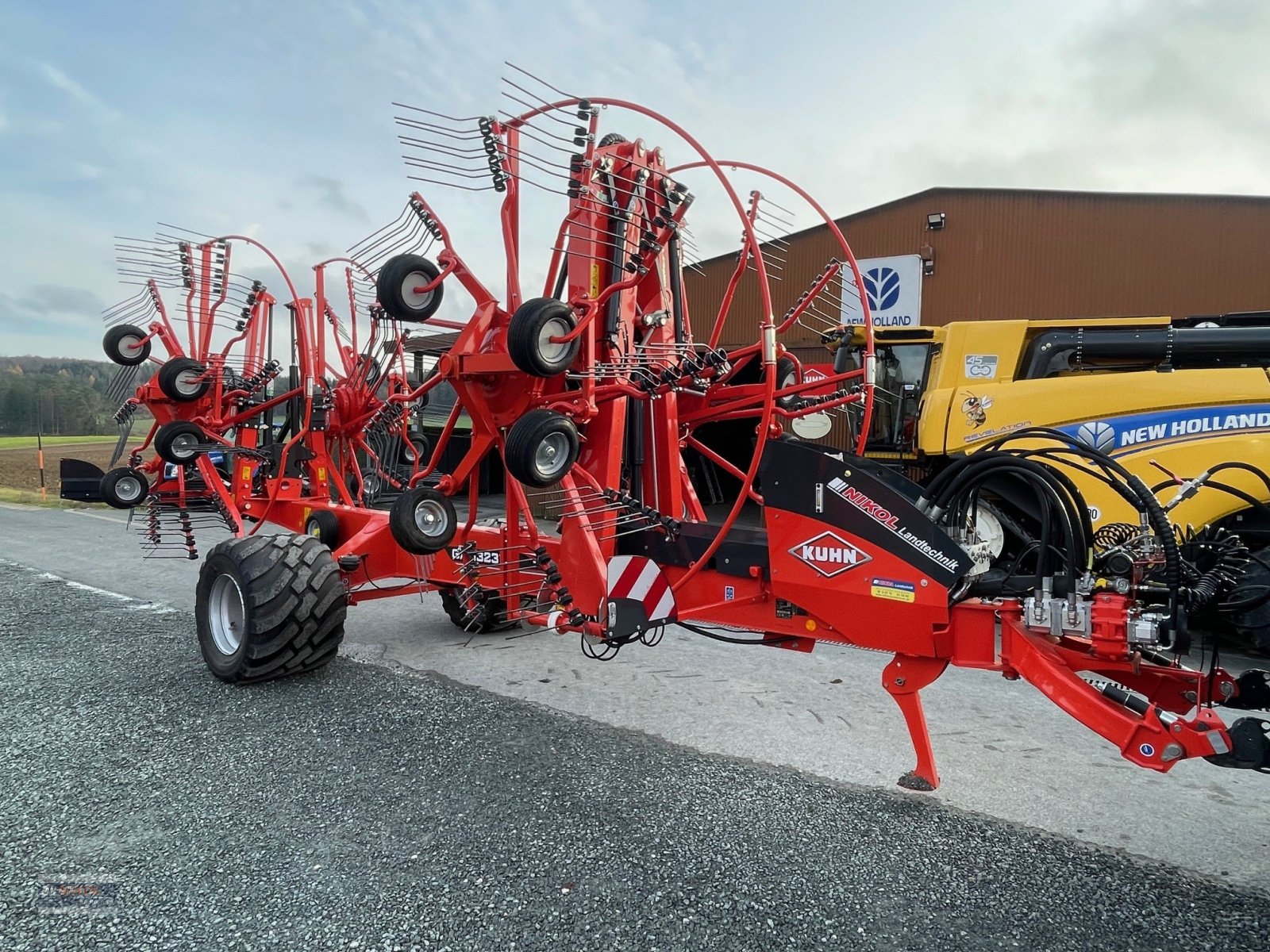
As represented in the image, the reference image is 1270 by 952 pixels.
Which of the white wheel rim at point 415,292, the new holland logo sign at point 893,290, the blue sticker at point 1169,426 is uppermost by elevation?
the new holland logo sign at point 893,290

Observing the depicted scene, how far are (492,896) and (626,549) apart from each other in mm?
1675

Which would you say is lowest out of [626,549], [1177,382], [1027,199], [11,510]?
[11,510]

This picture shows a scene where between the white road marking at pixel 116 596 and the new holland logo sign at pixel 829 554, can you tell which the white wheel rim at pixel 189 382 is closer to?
the white road marking at pixel 116 596

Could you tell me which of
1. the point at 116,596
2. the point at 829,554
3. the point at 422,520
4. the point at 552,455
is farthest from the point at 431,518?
the point at 116,596

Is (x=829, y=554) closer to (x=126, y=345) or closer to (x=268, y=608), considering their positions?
(x=268, y=608)

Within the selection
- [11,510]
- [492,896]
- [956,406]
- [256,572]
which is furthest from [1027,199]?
[11,510]

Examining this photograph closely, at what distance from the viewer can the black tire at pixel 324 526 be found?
5953mm

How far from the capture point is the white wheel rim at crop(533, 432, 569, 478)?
3.47 meters

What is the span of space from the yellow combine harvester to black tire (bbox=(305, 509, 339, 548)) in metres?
3.70

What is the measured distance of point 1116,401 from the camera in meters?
6.38

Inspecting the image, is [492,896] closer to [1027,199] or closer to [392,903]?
[392,903]

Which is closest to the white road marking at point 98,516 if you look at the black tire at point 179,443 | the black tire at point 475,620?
the black tire at point 179,443

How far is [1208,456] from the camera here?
6016 mm

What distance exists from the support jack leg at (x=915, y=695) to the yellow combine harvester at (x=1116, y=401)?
2.72m
